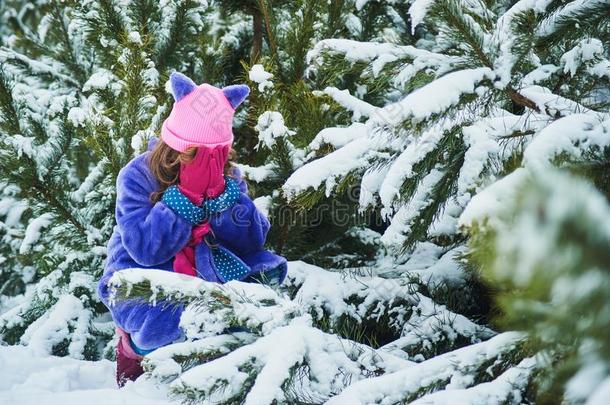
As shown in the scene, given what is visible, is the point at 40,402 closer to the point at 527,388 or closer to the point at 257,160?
the point at 257,160

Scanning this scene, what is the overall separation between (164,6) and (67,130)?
0.70 meters

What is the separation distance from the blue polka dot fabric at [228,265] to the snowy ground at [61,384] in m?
0.47

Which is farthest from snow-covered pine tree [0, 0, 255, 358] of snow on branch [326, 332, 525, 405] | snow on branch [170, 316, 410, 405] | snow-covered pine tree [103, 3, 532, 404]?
snow on branch [326, 332, 525, 405]

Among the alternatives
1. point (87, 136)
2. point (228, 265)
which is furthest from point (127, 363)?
point (87, 136)

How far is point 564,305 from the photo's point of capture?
73 centimetres

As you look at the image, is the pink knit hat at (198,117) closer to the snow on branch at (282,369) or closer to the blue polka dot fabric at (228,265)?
the blue polka dot fabric at (228,265)

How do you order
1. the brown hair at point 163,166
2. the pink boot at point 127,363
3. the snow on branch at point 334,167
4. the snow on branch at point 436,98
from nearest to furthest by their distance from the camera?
the snow on branch at point 436,98 < the snow on branch at point 334,167 < the brown hair at point 163,166 < the pink boot at point 127,363

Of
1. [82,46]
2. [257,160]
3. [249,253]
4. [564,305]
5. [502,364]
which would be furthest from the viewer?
[82,46]

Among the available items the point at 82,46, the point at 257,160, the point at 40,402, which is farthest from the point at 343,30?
the point at 40,402

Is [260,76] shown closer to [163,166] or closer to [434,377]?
[163,166]

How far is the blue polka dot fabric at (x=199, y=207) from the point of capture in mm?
2158

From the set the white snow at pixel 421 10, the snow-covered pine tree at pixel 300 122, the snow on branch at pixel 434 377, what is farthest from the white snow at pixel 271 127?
the snow on branch at pixel 434 377

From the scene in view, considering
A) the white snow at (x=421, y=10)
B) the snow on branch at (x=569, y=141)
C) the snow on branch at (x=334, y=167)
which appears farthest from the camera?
the snow on branch at (x=334, y=167)

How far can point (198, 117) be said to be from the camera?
211 cm
